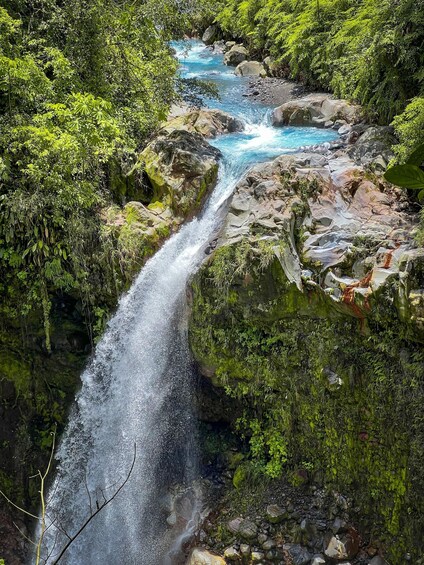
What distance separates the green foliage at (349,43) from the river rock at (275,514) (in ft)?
26.5

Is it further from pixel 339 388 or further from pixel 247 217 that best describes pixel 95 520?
pixel 247 217

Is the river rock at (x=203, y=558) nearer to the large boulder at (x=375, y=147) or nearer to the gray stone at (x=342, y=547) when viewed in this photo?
the gray stone at (x=342, y=547)

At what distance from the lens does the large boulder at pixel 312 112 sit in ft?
41.3

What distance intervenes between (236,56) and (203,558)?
19.1m

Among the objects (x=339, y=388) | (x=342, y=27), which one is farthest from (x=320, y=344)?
(x=342, y=27)

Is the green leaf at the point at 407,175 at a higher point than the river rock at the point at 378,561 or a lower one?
higher

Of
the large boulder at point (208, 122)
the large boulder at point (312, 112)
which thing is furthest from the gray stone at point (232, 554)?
the large boulder at point (312, 112)

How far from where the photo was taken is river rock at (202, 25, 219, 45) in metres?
25.1

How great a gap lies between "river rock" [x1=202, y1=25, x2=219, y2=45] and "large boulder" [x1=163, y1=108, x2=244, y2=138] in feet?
46.7

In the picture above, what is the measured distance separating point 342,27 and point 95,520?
45.8 feet

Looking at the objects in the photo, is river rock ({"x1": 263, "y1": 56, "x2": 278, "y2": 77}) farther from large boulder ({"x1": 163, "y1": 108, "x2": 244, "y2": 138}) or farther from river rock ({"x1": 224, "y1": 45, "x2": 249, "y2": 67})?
large boulder ({"x1": 163, "y1": 108, "x2": 244, "y2": 138})

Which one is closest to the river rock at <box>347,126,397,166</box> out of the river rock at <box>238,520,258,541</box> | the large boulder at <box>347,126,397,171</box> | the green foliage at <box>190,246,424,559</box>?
the large boulder at <box>347,126,397,171</box>

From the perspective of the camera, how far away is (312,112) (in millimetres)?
13031

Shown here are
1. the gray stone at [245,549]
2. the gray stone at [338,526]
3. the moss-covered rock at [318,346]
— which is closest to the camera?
the moss-covered rock at [318,346]
